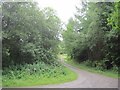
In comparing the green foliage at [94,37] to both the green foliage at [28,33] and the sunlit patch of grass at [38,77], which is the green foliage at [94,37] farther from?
the sunlit patch of grass at [38,77]

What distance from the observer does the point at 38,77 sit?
8297 millimetres

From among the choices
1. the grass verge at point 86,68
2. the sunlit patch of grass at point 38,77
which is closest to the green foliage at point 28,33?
the sunlit patch of grass at point 38,77

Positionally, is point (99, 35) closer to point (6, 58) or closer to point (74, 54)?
point (74, 54)

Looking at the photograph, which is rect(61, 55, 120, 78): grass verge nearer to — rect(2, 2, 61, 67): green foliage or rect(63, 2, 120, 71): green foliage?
rect(63, 2, 120, 71): green foliage

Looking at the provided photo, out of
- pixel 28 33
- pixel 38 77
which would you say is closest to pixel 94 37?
pixel 28 33

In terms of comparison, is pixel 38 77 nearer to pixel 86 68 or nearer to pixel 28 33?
pixel 28 33

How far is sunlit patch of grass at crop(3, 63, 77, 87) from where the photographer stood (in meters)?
7.41

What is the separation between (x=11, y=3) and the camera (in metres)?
8.20

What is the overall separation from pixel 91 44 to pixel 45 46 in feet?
8.52

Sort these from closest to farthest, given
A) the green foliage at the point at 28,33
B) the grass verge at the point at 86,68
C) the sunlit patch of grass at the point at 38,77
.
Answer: the sunlit patch of grass at the point at 38,77 → the green foliage at the point at 28,33 → the grass verge at the point at 86,68

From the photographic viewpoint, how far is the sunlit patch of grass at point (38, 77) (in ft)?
24.3

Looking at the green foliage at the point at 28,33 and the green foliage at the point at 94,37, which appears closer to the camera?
the green foliage at the point at 28,33

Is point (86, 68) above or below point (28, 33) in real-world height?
below

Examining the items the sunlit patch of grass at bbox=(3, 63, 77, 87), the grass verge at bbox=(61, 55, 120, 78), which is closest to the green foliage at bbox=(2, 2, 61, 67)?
the sunlit patch of grass at bbox=(3, 63, 77, 87)
